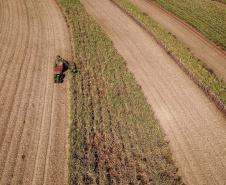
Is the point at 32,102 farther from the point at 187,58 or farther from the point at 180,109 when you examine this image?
the point at 187,58

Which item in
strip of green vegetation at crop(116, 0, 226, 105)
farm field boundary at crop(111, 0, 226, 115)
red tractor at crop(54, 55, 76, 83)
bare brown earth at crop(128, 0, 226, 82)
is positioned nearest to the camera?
red tractor at crop(54, 55, 76, 83)

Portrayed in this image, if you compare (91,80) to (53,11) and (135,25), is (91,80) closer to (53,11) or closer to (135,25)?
(135,25)

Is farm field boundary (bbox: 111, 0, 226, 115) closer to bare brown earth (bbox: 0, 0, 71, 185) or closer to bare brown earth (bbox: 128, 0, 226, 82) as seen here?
bare brown earth (bbox: 128, 0, 226, 82)

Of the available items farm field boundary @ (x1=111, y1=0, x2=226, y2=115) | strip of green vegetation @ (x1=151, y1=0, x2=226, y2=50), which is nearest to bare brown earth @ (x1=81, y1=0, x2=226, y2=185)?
farm field boundary @ (x1=111, y1=0, x2=226, y2=115)

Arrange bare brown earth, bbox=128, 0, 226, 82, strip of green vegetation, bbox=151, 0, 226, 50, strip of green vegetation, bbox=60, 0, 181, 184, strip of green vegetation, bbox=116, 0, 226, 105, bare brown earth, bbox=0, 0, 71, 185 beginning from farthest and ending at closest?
strip of green vegetation, bbox=151, 0, 226, 50, bare brown earth, bbox=128, 0, 226, 82, strip of green vegetation, bbox=116, 0, 226, 105, strip of green vegetation, bbox=60, 0, 181, 184, bare brown earth, bbox=0, 0, 71, 185

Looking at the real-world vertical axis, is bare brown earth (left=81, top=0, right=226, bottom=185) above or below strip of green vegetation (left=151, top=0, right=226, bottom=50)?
below

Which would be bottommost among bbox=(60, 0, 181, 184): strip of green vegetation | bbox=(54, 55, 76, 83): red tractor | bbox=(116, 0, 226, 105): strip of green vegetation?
bbox=(60, 0, 181, 184): strip of green vegetation

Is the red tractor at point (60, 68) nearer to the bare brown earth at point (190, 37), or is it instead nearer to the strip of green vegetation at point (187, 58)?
the strip of green vegetation at point (187, 58)
